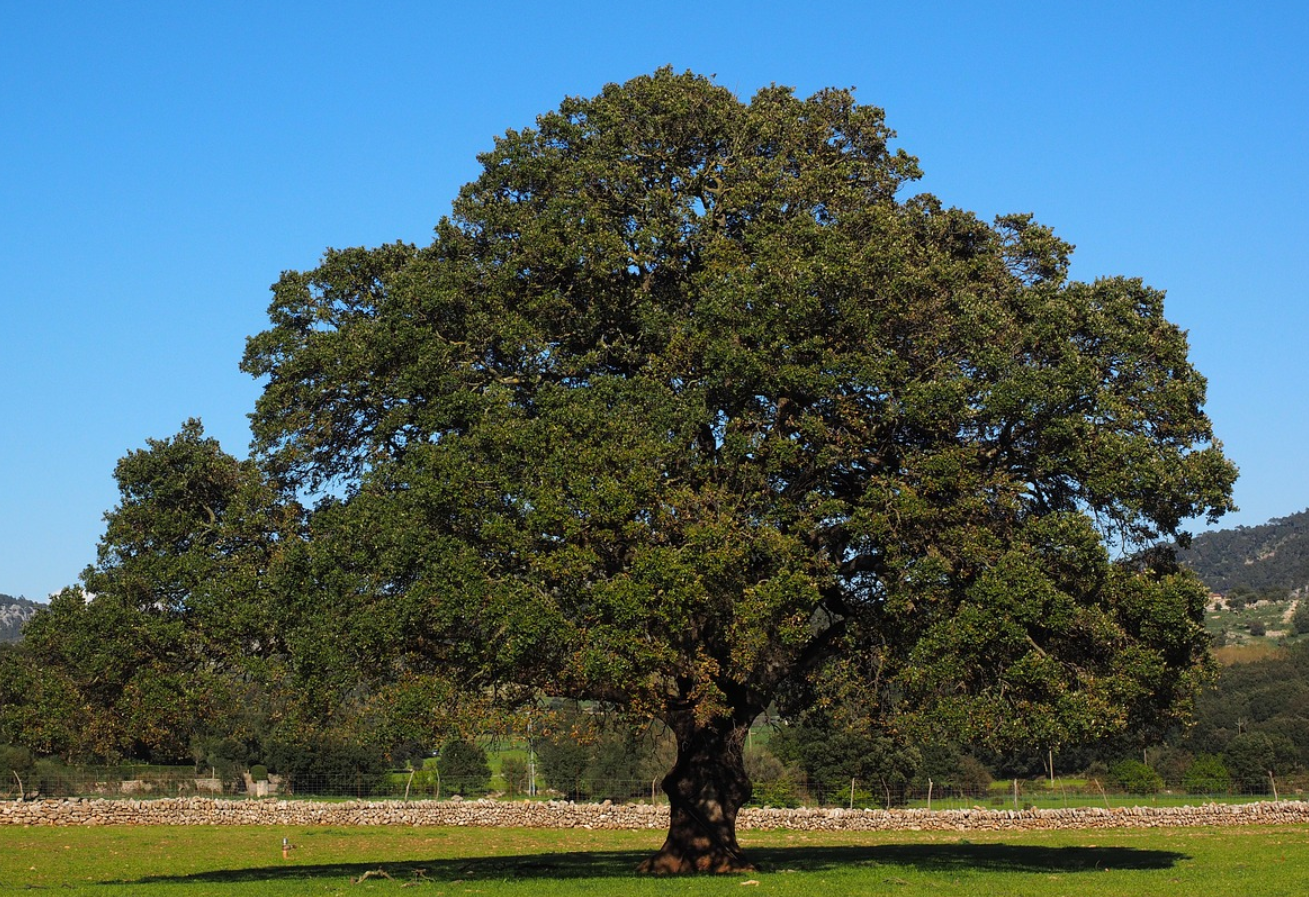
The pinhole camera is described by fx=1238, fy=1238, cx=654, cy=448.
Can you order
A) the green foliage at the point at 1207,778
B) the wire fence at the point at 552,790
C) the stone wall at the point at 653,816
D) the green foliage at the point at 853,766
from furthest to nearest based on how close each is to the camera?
1. the green foliage at the point at 1207,778
2. the green foliage at the point at 853,766
3. the wire fence at the point at 552,790
4. the stone wall at the point at 653,816

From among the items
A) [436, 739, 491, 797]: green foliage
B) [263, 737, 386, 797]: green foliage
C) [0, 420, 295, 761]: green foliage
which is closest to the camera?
[0, 420, 295, 761]: green foliage

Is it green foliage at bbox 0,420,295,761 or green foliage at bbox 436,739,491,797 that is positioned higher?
green foliage at bbox 0,420,295,761

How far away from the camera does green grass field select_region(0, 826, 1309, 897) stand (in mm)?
22828

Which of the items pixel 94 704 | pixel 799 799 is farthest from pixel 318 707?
pixel 799 799

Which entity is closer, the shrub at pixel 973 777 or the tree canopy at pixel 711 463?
the tree canopy at pixel 711 463

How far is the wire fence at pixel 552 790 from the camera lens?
59281mm

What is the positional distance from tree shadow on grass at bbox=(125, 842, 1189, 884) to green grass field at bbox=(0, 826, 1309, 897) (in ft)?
0.19

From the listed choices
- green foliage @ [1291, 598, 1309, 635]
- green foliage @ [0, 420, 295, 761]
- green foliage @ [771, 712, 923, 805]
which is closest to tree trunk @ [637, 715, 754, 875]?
green foliage @ [0, 420, 295, 761]

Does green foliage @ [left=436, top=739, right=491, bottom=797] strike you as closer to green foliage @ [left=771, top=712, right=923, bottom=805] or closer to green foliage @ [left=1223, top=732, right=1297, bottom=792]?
green foliage @ [left=771, top=712, right=923, bottom=805]

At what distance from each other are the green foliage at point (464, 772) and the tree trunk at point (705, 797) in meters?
37.9

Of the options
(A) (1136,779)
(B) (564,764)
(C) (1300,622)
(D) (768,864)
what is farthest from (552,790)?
(C) (1300,622)

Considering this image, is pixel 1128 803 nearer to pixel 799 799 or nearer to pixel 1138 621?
pixel 799 799

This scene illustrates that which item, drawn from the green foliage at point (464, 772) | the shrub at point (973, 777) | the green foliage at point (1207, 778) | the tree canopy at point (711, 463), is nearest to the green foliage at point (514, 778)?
the green foliage at point (464, 772)

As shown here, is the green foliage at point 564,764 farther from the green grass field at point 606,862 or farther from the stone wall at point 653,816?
the green grass field at point 606,862
